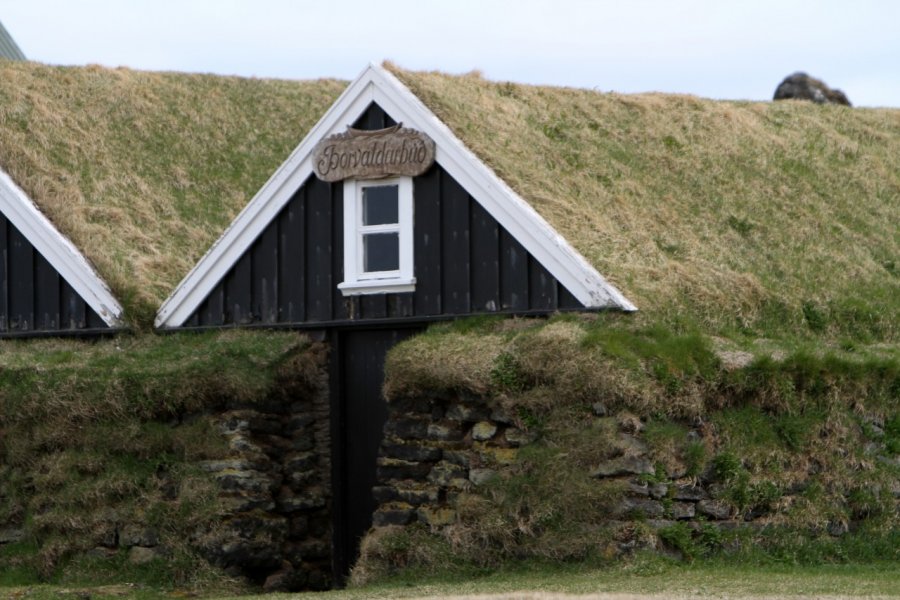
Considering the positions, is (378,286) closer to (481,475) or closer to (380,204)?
(380,204)

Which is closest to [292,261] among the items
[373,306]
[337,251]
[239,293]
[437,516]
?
[337,251]

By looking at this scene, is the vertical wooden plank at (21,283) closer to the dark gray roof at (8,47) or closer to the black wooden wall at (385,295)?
the black wooden wall at (385,295)

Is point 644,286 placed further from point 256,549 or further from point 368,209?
point 256,549

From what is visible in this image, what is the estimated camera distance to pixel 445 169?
2192 centimetres

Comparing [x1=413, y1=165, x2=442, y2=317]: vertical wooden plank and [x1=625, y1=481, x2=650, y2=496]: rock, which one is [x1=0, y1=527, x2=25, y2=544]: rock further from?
[x1=625, y1=481, x2=650, y2=496]: rock

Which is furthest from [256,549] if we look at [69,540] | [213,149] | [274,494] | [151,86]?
[151,86]

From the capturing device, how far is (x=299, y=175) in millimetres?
23000

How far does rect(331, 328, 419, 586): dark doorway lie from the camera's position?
22812 millimetres

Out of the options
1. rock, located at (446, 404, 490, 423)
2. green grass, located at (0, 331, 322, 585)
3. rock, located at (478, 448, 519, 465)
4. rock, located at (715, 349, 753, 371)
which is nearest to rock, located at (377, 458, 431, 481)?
rock, located at (446, 404, 490, 423)

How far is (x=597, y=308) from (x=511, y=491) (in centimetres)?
267

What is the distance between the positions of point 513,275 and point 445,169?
70.1 inches

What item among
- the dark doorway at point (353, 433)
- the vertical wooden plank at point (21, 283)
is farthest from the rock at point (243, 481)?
the vertical wooden plank at point (21, 283)

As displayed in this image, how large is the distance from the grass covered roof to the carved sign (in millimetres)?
669

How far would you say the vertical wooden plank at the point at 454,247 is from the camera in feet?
71.2
